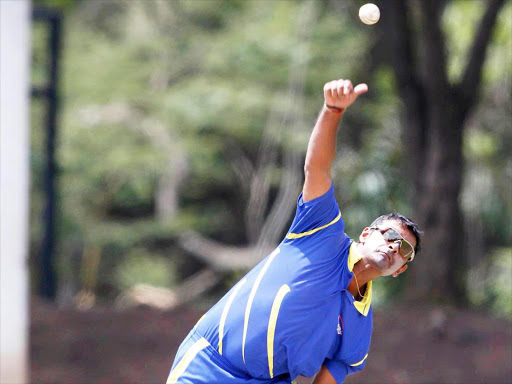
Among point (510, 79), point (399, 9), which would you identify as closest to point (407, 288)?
point (399, 9)

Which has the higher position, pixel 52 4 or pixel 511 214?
pixel 52 4

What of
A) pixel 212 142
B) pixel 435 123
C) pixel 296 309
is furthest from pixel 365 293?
pixel 212 142

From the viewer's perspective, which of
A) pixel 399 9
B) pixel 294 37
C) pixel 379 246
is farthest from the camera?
pixel 294 37

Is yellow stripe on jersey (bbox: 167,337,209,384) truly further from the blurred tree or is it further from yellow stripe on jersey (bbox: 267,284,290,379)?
the blurred tree

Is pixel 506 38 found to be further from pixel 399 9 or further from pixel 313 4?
pixel 399 9

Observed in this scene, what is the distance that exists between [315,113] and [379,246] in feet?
50.7

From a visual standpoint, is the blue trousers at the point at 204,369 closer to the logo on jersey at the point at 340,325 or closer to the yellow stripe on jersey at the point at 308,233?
the logo on jersey at the point at 340,325

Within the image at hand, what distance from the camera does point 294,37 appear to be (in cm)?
1759

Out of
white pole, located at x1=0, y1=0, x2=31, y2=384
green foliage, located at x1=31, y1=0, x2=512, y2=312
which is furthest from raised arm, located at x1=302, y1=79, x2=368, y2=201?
green foliage, located at x1=31, y1=0, x2=512, y2=312

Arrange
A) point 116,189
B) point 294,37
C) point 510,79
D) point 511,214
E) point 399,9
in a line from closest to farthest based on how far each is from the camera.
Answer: point 399,9 → point 511,214 → point 510,79 → point 294,37 → point 116,189

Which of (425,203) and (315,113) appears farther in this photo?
(315,113)

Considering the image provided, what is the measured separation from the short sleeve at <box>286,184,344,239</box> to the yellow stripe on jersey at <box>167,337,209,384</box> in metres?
0.53

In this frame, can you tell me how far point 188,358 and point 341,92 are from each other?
1.17 metres

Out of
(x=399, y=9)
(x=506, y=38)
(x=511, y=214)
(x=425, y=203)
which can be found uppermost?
(x=399, y=9)
